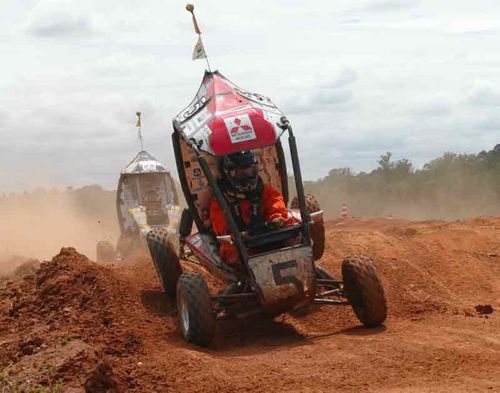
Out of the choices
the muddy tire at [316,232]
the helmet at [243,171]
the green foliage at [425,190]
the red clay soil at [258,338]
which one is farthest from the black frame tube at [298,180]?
the green foliage at [425,190]

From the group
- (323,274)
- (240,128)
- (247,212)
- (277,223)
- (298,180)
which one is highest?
(240,128)

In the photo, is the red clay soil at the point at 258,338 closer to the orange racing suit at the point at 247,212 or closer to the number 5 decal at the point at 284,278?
the number 5 decal at the point at 284,278

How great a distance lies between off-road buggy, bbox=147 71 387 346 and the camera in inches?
316

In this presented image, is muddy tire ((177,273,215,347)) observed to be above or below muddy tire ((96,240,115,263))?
below

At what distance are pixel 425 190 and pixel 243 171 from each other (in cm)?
2828

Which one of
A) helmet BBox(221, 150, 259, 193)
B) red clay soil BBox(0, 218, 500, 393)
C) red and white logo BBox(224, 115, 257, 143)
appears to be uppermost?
red and white logo BBox(224, 115, 257, 143)

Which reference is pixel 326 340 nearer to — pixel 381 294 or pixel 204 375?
pixel 381 294

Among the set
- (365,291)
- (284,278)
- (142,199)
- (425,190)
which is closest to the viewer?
(284,278)

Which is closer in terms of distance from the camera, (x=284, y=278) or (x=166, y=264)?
(x=284, y=278)

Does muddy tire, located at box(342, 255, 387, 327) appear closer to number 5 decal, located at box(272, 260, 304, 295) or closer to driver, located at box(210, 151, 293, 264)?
number 5 decal, located at box(272, 260, 304, 295)

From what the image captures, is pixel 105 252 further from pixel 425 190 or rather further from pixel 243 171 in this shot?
pixel 425 190

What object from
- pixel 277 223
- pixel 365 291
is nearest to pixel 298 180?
pixel 277 223

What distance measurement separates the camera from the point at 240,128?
29.6 ft

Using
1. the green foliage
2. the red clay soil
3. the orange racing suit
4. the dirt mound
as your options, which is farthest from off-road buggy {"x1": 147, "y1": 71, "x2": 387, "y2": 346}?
the green foliage
